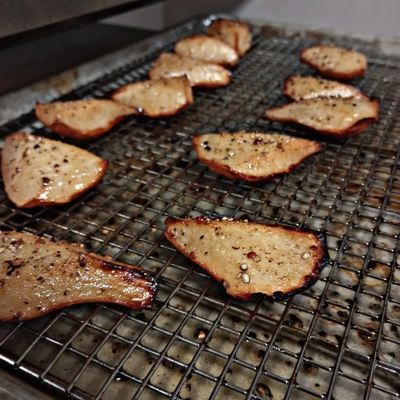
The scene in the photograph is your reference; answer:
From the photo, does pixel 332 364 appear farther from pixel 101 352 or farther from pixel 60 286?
pixel 60 286

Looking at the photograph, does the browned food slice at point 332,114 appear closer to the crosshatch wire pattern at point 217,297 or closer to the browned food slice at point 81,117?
the crosshatch wire pattern at point 217,297

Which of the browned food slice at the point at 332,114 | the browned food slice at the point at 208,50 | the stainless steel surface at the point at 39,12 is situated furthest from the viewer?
the browned food slice at the point at 208,50

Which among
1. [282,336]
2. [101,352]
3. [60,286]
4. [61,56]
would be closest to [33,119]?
[61,56]

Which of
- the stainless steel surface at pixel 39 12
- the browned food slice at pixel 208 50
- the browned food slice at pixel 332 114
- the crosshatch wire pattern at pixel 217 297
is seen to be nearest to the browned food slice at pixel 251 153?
the crosshatch wire pattern at pixel 217 297

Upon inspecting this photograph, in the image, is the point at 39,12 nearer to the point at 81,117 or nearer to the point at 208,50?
the point at 81,117

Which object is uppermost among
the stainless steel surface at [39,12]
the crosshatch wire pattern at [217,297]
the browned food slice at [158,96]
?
the stainless steel surface at [39,12]

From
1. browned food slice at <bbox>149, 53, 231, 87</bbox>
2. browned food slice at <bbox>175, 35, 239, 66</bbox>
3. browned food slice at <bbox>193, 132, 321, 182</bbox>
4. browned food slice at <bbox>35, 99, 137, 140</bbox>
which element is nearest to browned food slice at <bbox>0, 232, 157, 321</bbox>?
browned food slice at <bbox>193, 132, 321, 182</bbox>
